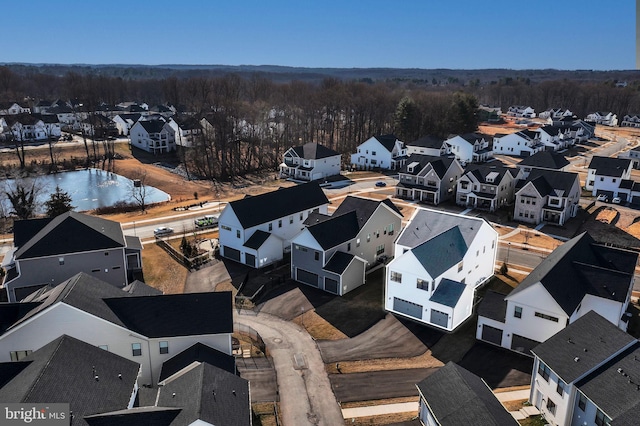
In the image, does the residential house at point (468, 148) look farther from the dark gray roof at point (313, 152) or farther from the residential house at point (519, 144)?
the dark gray roof at point (313, 152)

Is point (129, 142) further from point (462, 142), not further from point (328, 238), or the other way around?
point (328, 238)

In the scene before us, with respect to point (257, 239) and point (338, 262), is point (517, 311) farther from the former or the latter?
point (257, 239)

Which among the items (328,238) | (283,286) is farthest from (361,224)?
(283,286)

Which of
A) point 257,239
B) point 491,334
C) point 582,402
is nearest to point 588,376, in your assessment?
point 582,402

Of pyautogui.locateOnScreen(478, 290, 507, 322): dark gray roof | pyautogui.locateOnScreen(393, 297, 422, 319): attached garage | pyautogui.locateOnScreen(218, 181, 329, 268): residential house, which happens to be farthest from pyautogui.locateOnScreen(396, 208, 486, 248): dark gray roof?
pyautogui.locateOnScreen(218, 181, 329, 268): residential house

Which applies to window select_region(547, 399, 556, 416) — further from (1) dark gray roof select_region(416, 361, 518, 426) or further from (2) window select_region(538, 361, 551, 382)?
(1) dark gray roof select_region(416, 361, 518, 426)

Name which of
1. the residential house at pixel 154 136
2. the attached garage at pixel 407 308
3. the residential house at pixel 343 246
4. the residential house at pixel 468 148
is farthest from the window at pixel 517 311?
the residential house at pixel 154 136
